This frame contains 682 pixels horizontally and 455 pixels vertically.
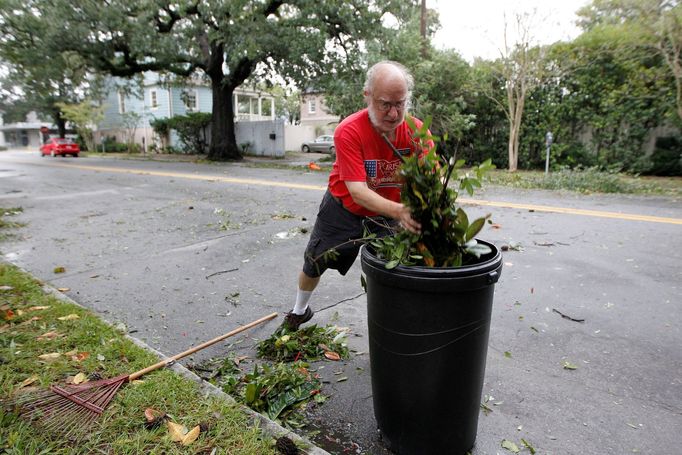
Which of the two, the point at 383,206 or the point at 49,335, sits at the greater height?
the point at 383,206

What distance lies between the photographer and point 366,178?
8.83ft

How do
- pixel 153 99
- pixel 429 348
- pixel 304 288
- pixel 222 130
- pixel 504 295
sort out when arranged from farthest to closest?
1. pixel 153 99
2. pixel 222 130
3. pixel 504 295
4. pixel 304 288
5. pixel 429 348

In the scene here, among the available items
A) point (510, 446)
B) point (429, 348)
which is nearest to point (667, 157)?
point (510, 446)

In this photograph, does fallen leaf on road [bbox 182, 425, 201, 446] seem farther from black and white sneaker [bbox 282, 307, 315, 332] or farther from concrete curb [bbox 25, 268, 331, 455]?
black and white sneaker [bbox 282, 307, 315, 332]

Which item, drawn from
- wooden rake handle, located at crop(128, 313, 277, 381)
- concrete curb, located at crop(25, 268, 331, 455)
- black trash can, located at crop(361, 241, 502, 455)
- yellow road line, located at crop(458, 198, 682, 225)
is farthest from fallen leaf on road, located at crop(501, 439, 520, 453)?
yellow road line, located at crop(458, 198, 682, 225)

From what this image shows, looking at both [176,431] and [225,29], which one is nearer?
[176,431]

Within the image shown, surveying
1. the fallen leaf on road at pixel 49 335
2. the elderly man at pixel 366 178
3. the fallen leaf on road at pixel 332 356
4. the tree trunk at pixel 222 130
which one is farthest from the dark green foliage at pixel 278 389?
the tree trunk at pixel 222 130

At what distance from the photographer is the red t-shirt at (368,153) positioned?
2561 millimetres

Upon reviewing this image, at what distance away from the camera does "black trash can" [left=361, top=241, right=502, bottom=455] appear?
1860mm

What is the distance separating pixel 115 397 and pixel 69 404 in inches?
8.6

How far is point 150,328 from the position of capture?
348 centimetres

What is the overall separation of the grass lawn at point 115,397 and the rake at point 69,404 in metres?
0.03

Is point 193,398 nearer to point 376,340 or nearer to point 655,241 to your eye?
point 376,340

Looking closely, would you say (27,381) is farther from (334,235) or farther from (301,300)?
(334,235)
